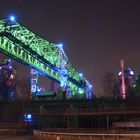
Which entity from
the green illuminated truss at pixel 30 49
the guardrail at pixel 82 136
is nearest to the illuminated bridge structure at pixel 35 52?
the green illuminated truss at pixel 30 49

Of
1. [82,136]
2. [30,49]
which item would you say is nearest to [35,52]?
[30,49]

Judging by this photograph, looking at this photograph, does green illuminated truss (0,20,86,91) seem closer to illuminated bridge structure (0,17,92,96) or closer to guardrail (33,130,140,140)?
illuminated bridge structure (0,17,92,96)

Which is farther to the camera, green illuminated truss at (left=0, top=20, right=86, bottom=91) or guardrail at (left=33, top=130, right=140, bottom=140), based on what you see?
green illuminated truss at (left=0, top=20, right=86, bottom=91)

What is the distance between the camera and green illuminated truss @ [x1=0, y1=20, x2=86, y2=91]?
127 m

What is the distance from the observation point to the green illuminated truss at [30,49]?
127188mm

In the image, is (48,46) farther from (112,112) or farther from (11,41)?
(112,112)

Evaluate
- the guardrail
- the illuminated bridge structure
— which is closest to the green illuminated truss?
the illuminated bridge structure

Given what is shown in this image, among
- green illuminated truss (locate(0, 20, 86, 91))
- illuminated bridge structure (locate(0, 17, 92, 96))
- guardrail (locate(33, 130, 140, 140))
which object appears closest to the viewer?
guardrail (locate(33, 130, 140, 140))

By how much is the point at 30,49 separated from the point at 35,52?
155 inches

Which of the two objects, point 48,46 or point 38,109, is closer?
point 38,109

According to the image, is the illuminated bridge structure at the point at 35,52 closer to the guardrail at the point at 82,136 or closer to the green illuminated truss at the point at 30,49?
the green illuminated truss at the point at 30,49

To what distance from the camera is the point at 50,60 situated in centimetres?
15950

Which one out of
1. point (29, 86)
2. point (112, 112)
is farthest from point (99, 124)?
point (29, 86)

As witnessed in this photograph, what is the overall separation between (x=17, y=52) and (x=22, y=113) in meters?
18.5
